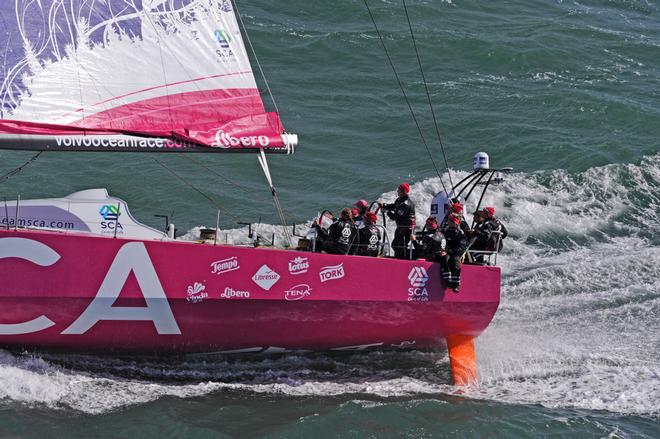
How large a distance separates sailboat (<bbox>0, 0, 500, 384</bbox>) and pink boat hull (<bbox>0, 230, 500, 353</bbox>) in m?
0.01

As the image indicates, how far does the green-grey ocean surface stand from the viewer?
30.0 ft

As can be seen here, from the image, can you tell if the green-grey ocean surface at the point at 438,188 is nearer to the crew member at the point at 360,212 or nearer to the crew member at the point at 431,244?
the crew member at the point at 431,244

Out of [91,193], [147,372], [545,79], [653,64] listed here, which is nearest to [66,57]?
[91,193]

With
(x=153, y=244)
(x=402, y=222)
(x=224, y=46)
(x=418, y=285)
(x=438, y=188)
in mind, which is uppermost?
(x=224, y=46)

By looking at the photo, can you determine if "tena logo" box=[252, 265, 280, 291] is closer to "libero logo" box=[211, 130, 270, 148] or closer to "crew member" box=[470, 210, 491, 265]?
"libero logo" box=[211, 130, 270, 148]

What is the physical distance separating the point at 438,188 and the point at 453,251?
5.41 m

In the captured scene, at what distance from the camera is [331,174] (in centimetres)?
1614

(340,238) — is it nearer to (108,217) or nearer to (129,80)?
(108,217)

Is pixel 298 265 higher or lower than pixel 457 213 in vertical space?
lower

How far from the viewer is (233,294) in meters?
9.80

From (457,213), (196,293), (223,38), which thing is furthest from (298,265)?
(223,38)

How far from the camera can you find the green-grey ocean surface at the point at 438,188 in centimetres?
916

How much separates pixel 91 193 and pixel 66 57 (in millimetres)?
2292

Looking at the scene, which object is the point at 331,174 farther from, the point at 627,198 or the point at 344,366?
the point at 344,366
